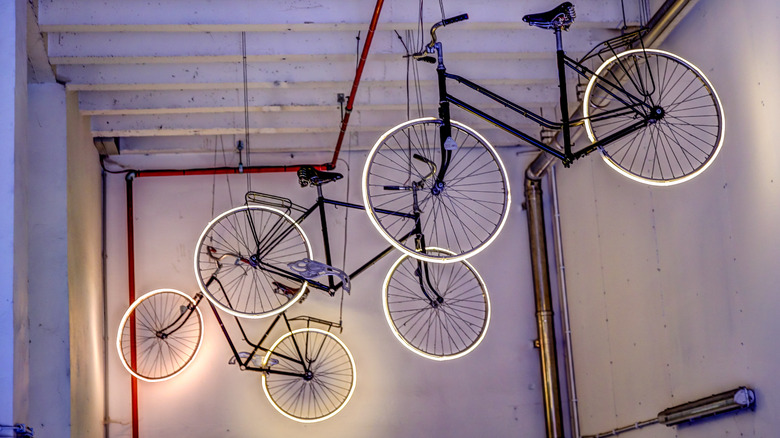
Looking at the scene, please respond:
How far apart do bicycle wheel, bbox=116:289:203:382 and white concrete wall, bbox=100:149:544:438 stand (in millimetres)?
143

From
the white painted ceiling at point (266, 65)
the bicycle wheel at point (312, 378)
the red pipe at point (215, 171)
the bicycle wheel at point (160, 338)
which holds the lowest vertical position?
the bicycle wheel at point (312, 378)

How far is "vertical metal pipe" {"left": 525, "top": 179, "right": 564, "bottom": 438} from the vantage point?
8.70 m

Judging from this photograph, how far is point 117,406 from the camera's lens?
8.42 metres

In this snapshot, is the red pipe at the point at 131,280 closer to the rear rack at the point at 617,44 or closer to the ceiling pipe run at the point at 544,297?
the ceiling pipe run at the point at 544,297

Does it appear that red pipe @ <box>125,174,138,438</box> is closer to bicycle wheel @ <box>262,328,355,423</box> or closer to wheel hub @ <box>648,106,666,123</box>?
bicycle wheel @ <box>262,328,355,423</box>

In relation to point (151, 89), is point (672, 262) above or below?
below

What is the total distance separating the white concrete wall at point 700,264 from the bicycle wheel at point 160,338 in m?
3.83

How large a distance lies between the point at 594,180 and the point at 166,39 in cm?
401

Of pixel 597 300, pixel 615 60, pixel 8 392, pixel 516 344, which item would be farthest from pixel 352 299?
pixel 8 392

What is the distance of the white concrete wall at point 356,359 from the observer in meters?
8.55

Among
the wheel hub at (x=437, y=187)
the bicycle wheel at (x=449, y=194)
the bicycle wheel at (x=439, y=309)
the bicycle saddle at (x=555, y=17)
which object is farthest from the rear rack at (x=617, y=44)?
the bicycle wheel at (x=439, y=309)

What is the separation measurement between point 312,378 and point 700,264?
3.85 m

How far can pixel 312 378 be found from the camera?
8.36m

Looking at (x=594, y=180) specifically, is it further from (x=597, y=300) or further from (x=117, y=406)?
(x=117, y=406)
